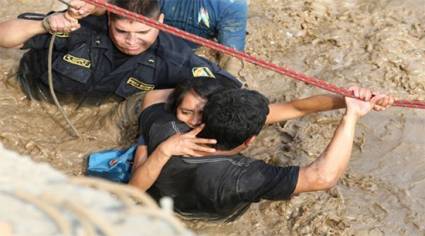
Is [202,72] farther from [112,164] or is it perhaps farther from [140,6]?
[112,164]

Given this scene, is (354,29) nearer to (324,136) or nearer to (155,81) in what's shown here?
(324,136)

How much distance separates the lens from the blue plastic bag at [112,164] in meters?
3.57

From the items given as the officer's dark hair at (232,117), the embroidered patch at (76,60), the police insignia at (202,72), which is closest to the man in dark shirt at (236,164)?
the officer's dark hair at (232,117)

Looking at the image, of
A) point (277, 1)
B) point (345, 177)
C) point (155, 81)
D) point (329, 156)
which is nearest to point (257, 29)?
point (277, 1)

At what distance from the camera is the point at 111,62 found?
394 centimetres

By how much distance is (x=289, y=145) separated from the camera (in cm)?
394

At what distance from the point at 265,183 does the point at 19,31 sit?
144 cm

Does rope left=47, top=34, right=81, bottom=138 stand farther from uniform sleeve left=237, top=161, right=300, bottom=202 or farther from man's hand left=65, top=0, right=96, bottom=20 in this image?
uniform sleeve left=237, top=161, right=300, bottom=202

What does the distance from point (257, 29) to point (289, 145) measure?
3.89 ft

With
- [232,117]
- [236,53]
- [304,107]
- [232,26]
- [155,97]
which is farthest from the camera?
[232,26]

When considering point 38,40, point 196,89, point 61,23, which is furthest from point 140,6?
point 196,89

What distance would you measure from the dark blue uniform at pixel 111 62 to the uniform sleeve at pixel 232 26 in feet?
1.71

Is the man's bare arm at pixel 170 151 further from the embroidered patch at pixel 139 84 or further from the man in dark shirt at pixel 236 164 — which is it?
the embroidered patch at pixel 139 84

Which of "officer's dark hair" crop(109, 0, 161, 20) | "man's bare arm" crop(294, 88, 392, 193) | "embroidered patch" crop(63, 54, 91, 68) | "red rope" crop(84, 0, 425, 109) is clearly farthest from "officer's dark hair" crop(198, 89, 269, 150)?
"embroidered patch" crop(63, 54, 91, 68)
